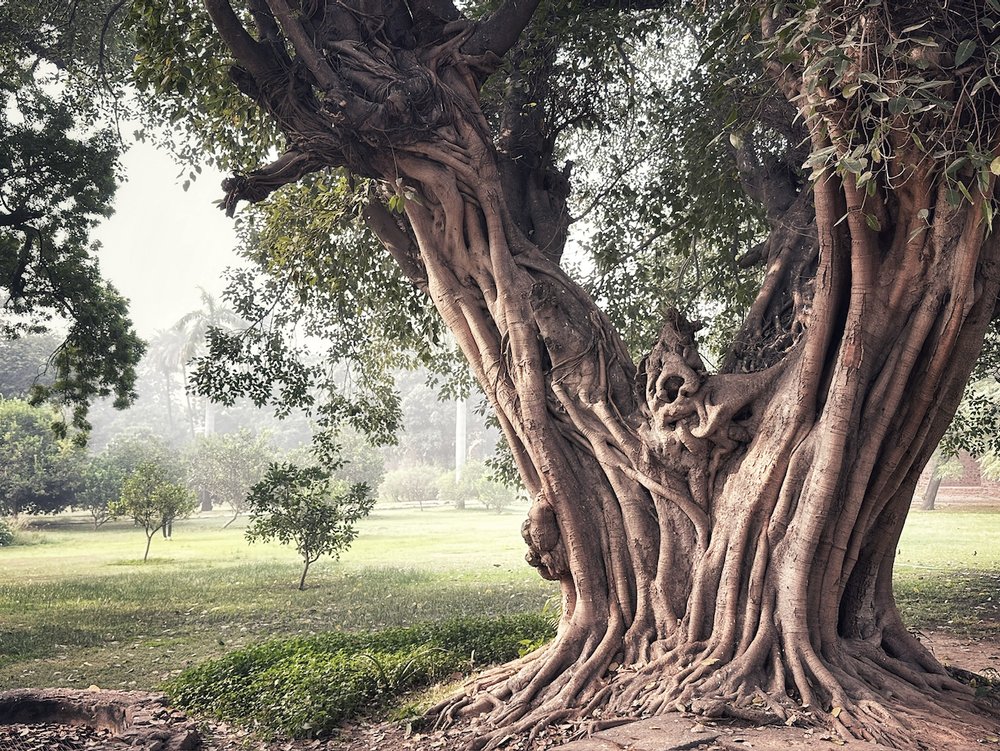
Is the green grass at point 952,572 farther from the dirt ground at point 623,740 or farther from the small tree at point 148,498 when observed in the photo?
the small tree at point 148,498

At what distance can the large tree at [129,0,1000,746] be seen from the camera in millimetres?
3994

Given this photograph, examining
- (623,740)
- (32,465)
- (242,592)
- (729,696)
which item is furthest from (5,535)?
(729,696)

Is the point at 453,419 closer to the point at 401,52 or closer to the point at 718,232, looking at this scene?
the point at 718,232

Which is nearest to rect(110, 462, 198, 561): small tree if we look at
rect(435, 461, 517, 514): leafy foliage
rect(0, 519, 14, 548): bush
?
rect(0, 519, 14, 548): bush

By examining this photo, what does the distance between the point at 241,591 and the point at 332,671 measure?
925 cm

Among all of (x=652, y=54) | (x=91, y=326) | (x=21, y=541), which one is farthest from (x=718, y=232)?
(x=21, y=541)

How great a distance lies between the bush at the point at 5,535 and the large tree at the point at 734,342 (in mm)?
19174

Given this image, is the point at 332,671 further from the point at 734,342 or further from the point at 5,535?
the point at 5,535

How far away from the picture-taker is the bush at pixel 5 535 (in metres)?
21.2

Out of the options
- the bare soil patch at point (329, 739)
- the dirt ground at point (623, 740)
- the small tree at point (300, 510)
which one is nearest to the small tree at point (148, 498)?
the small tree at point (300, 510)

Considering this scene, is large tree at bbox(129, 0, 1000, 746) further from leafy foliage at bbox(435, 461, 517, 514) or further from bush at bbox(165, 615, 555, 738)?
leafy foliage at bbox(435, 461, 517, 514)

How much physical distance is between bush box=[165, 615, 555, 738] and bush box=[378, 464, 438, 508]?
32224 mm

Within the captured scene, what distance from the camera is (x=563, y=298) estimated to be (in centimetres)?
570

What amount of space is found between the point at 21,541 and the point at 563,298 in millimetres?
21414
